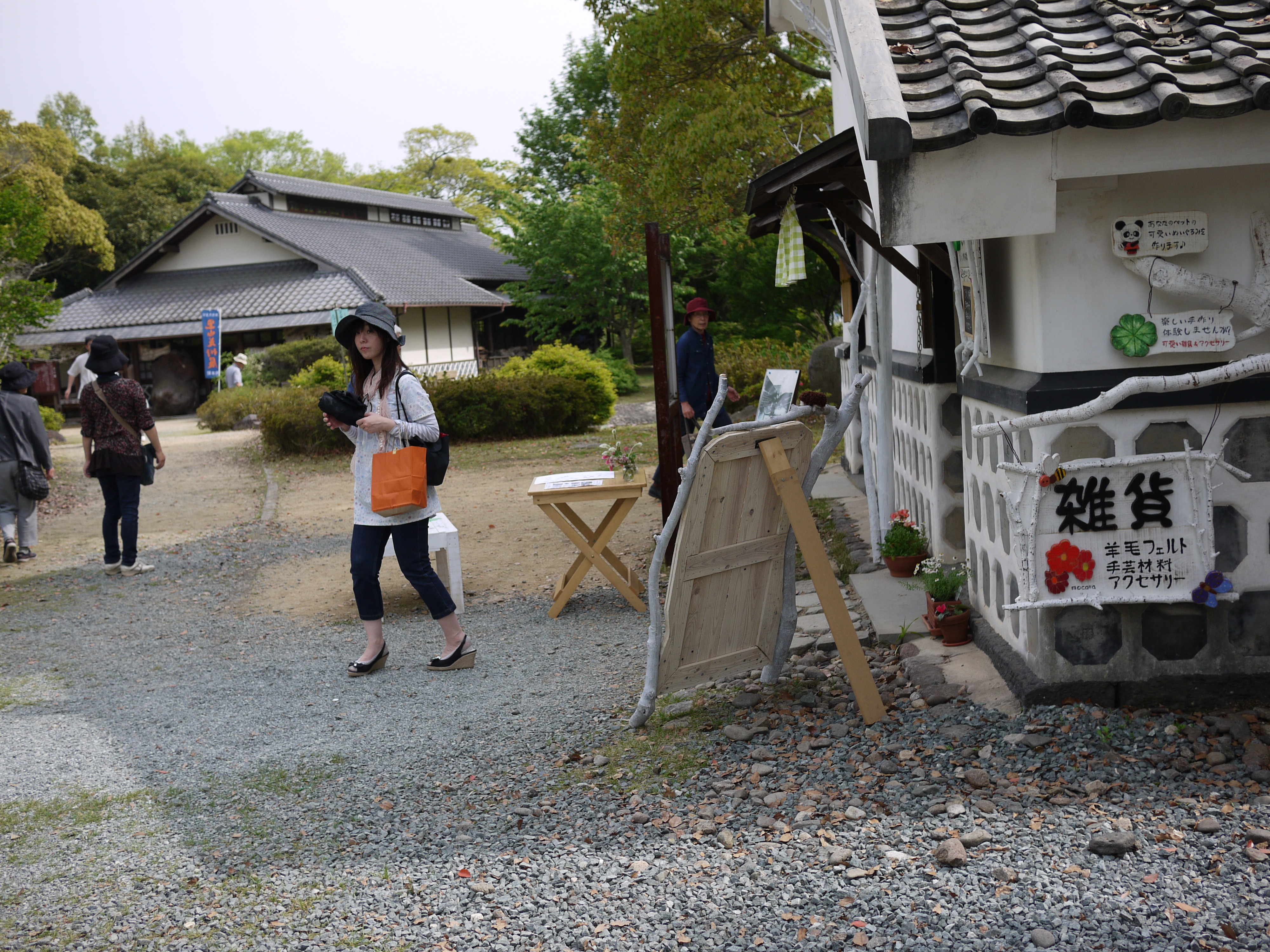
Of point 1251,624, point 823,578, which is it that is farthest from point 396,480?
point 1251,624

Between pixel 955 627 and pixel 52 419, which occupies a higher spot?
pixel 52 419

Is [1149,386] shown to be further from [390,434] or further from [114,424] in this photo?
[114,424]

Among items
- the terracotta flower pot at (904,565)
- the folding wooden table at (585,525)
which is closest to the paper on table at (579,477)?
the folding wooden table at (585,525)

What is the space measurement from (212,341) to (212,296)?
3.71 metres

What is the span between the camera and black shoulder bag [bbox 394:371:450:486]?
197 inches

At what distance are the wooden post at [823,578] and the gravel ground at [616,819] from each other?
131mm

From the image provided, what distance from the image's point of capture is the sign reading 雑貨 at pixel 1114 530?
367 cm

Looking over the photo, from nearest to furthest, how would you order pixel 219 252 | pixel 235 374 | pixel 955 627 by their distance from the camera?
pixel 955 627, pixel 235 374, pixel 219 252

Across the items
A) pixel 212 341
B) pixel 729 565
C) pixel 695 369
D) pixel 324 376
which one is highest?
pixel 212 341

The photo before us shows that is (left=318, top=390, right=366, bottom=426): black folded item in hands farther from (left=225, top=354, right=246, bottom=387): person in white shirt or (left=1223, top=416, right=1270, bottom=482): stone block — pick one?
(left=225, top=354, right=246, bottom=387): person in white shirt

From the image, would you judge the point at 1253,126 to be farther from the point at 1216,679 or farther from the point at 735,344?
the point at 735,344

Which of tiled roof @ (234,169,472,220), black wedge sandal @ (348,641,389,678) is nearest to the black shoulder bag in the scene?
black wedge sandal @ (348,641,389,678)

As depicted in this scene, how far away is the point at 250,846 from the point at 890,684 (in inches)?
106

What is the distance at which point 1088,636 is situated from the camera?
12.6ft
